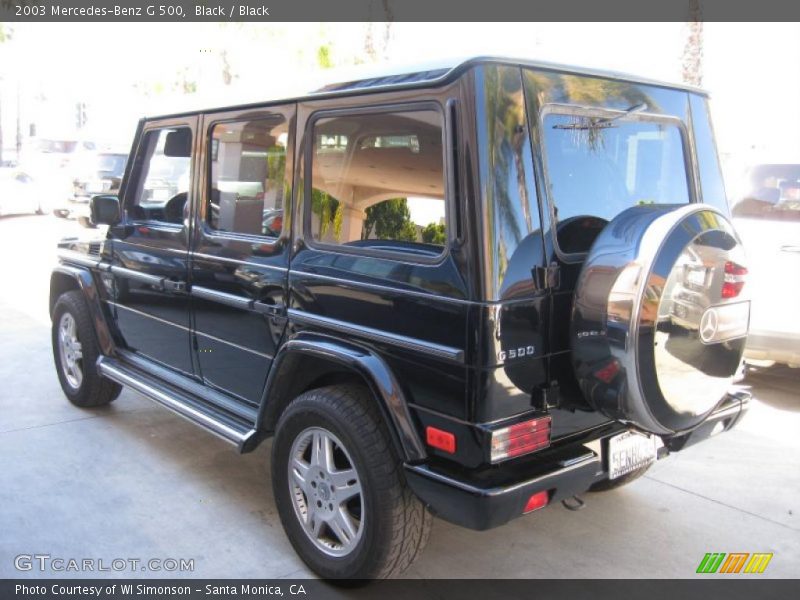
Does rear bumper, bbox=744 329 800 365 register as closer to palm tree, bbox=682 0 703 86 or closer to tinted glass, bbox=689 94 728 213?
tinted glass, bbox=689 94 728 213

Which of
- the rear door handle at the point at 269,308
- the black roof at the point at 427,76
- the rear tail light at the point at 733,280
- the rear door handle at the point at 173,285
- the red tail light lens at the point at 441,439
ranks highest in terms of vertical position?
the black roof at the point at 427,76

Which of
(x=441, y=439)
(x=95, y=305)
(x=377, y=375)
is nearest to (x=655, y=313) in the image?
(x=441, y=439)

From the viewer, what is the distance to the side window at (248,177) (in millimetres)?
3258

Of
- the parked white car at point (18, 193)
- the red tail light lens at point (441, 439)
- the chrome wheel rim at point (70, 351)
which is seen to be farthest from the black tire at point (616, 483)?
the parked white car at point (18, 193)

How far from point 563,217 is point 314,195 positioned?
3.49 ft

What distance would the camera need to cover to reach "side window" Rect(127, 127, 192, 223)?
12.8ft

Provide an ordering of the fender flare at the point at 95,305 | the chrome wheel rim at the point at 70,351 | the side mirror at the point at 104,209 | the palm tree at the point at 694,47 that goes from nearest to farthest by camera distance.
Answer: the side mirror at the point at 104,209
the fender flare at the point at 95,305
the chrome wheel rim at the point at 70,351
the palm tree at the point at 694,47

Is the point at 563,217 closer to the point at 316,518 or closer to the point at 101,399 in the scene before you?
the point at 316,518

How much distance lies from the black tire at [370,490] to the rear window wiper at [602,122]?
128 cm

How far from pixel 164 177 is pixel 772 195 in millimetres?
4725

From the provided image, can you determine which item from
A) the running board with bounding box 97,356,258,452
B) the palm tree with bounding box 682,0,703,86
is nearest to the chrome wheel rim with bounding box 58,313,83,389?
the running board with bounding box 97,356,258,452

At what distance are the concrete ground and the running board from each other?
0.45 metres

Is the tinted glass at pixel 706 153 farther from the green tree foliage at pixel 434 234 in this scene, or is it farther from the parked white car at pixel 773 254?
the parked white car at pixel 773 254

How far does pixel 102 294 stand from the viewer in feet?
15.3
